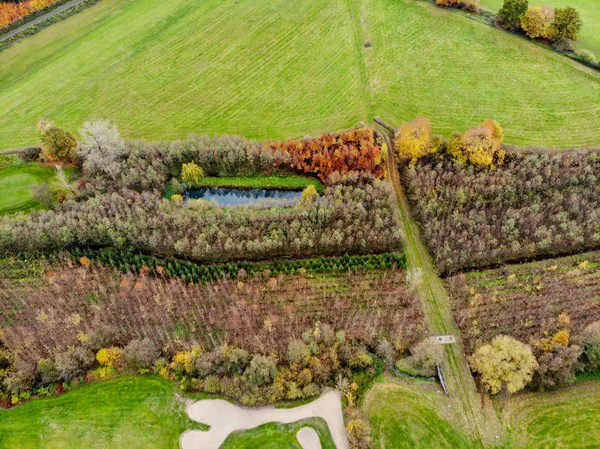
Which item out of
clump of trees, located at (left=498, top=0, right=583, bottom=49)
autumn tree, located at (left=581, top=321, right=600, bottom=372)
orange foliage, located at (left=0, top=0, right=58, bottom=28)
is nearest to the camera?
autumn tree, located at (left=581, top=321, right=600, bottom=372)

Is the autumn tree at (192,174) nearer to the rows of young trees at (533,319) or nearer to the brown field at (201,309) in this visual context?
the brown field at (201,309)

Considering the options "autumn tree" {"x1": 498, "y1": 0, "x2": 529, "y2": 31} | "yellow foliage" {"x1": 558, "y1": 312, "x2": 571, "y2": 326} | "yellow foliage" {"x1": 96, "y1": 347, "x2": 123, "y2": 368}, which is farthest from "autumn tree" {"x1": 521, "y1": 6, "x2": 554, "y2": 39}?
"yellow foliage" {"x1": 96, "y1": 347, "x2": 123, "y2": 368}

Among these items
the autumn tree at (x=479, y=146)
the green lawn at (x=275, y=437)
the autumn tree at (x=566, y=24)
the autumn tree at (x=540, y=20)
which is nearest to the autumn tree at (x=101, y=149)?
the green lawn at (x=275, y=437)

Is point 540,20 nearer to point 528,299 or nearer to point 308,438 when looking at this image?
point 528,299

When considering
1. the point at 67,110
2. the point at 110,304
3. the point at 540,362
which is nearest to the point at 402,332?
the point at 540,362

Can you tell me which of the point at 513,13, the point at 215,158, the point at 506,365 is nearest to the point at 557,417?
the point at 506,365

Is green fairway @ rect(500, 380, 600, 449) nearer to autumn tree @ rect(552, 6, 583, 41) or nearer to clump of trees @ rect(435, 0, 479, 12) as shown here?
autumn tree @ rect(552, 6, 583, 41)
